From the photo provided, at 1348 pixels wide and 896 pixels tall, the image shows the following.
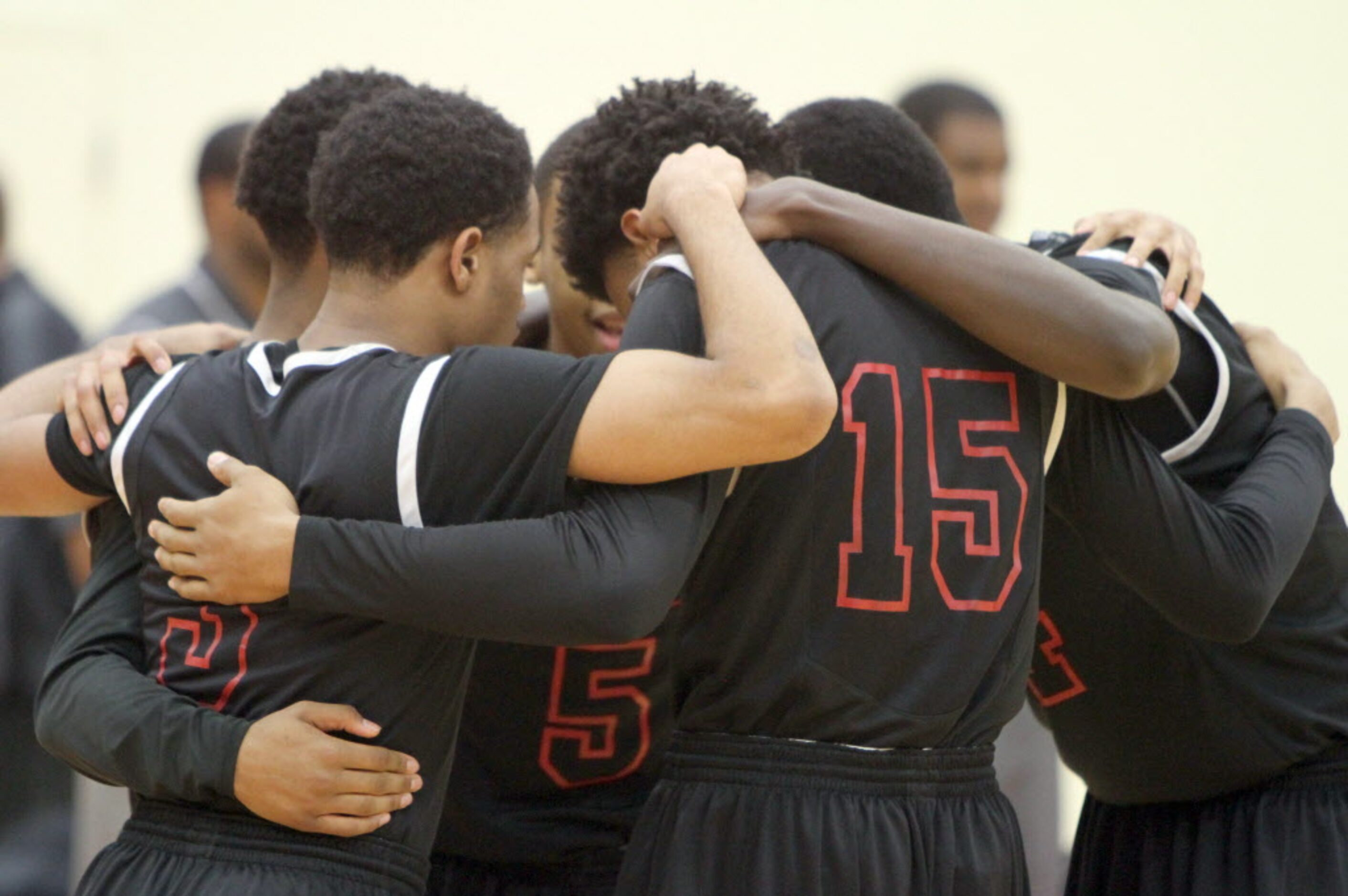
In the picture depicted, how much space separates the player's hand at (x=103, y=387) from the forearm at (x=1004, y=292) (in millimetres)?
902

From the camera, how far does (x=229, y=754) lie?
6.43ft

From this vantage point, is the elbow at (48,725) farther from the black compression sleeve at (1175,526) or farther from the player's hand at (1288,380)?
the player's hand at (1288,380)

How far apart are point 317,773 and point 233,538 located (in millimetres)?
295

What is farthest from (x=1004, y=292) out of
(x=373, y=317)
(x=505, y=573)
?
(x=373, y=317)

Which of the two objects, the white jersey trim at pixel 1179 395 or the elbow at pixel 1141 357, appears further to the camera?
the white jersey trim at pixel 1179 395

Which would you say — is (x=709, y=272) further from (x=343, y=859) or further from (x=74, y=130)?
(x=74, y=130)

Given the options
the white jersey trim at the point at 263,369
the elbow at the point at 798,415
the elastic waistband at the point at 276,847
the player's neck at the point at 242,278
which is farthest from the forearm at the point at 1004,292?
the player's neck at the point at 242,278

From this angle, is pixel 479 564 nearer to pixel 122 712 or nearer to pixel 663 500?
pixel 663 500

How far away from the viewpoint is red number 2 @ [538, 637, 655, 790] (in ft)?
8.34

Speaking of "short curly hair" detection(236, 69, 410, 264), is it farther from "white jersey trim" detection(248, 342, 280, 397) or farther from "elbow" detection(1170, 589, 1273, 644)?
"elbow" detection(1170, 589, 1273, 644)

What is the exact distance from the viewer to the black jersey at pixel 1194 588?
87.5 inches

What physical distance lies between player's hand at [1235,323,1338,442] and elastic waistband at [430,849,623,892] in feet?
4.07

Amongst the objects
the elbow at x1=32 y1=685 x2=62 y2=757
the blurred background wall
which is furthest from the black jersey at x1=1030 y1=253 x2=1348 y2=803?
the blurred background wall

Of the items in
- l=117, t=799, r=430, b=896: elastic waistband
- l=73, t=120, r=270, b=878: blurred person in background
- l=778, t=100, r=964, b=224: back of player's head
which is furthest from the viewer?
l=73, t=120, r=270, b=878: blurred person in background
